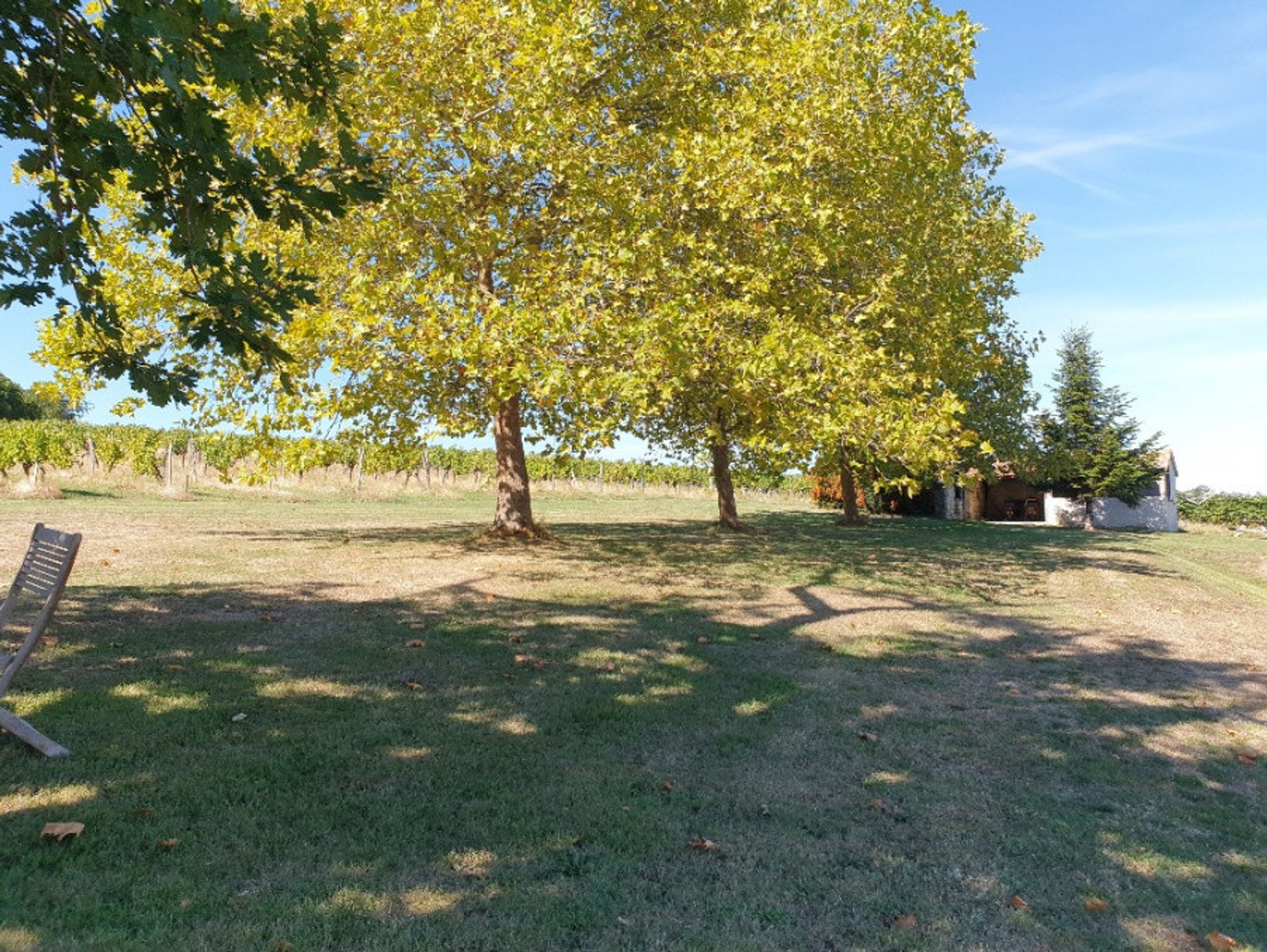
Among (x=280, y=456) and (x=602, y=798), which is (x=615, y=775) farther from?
(x=280, y=456)

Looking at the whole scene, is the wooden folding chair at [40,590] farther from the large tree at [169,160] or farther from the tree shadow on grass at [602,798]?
the large tree at [169,160]

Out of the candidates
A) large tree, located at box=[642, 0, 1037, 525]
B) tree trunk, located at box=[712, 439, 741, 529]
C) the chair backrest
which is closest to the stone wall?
tree trunk, located at box=[712, 439, 741, 529]

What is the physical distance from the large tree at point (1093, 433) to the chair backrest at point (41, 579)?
1531 inches

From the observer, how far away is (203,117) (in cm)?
553

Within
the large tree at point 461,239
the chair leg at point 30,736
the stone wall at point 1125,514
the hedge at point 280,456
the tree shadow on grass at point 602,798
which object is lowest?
the tree shadow on grass at point 602,798

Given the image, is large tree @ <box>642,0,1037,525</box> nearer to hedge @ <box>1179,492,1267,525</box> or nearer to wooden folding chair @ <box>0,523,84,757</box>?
wooden folding chair @ <box>0,523,84,757</box>

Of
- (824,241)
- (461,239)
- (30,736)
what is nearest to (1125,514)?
(824,241)

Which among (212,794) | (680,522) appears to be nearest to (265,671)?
(212,794)

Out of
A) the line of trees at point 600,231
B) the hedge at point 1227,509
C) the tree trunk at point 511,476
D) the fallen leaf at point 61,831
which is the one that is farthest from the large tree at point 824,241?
the hedge at point 1227,509

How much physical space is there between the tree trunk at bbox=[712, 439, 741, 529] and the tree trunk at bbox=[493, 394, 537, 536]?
289 inches

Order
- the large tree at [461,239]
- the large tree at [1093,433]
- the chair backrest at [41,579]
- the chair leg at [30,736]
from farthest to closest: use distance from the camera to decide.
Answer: the large tree at [1093,433]
the large tree at [461,239]
the chair backrest at [41,579]
the chair leg at [30,736]

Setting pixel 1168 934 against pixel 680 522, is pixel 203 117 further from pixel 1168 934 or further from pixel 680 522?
pixel 680 522

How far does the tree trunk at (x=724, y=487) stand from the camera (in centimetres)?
2361

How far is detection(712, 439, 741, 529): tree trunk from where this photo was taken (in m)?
23.6
